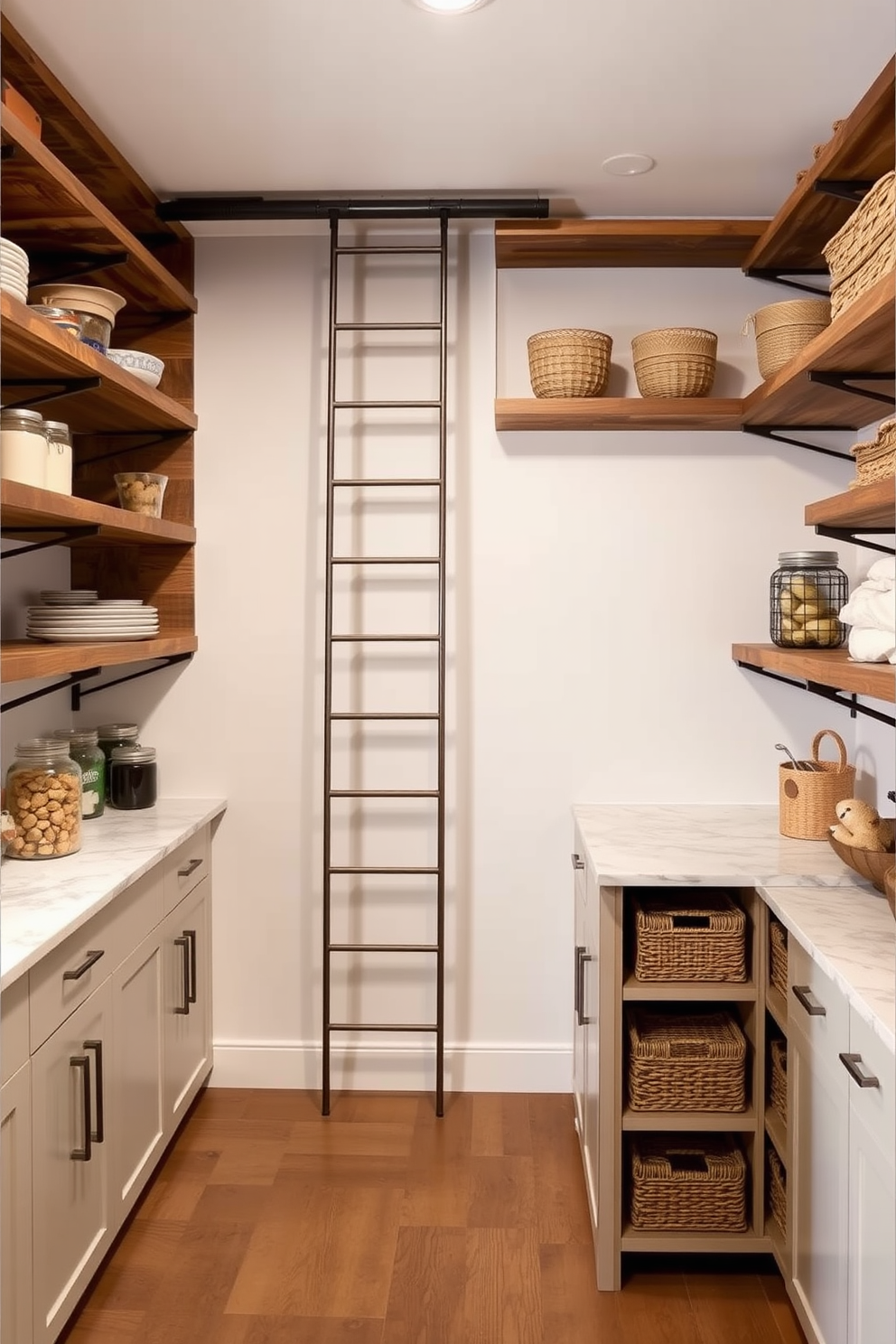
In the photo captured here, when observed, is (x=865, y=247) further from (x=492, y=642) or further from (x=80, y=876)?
(x=80, y=876)

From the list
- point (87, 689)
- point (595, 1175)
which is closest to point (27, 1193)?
point (595, 1175)

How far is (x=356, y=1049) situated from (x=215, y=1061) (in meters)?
0.43

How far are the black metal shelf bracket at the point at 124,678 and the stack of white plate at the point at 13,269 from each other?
4.28ft

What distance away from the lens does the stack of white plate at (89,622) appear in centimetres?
254

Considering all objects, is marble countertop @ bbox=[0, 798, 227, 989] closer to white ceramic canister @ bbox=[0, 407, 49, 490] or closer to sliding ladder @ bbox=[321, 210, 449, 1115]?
sliding ladder @ bbox=[321, 210, 449, 1115]

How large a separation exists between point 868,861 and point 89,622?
1.88m

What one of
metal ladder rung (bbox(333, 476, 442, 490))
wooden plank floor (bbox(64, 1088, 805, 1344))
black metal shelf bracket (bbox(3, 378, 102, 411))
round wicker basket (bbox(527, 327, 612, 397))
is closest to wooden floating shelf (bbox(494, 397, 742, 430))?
round wicker basket (bbox(527, 327, 612, 397))

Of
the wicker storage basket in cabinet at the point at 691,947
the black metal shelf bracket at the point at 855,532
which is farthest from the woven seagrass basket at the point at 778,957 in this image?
the black metal shelf bracket at the point at 855,532

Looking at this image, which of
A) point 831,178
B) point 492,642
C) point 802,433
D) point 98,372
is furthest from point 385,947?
point 831,178

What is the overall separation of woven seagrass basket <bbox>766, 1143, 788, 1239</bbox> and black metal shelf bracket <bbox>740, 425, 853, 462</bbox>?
73.2 inches

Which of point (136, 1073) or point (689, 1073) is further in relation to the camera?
point (136, 1073)

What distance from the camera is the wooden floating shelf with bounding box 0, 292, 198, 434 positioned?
197 centimetres

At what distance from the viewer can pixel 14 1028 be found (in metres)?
1.75

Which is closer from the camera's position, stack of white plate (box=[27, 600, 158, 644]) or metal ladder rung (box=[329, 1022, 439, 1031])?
stack of white plate (box=[27, 600, 158, 644])
